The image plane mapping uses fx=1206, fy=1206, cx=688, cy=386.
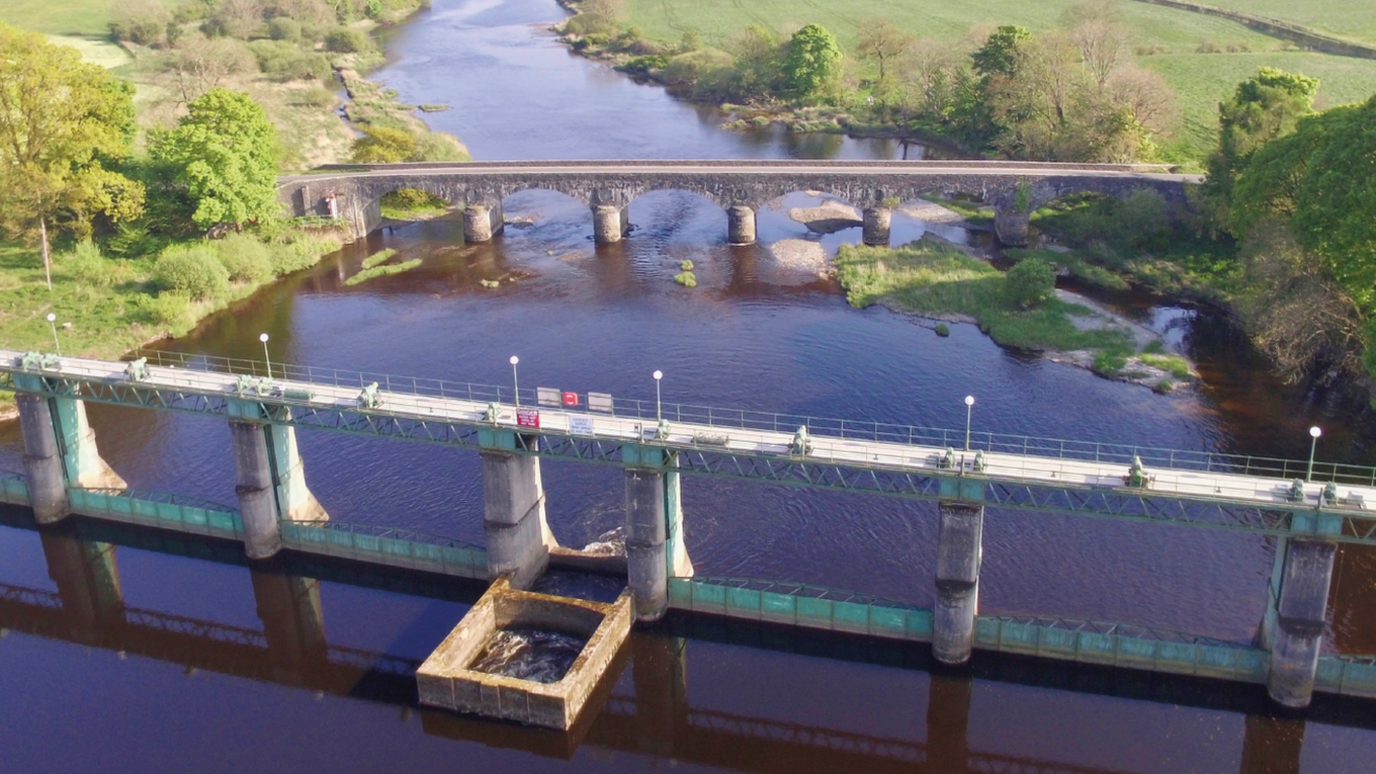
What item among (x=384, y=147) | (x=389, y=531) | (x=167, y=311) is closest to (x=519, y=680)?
(x=389, y=531)

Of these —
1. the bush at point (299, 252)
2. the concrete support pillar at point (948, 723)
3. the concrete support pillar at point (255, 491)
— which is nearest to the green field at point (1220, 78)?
the bush at point (299, 252)

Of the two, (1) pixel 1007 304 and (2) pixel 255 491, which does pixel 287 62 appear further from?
Result: (2) pixel 255 491

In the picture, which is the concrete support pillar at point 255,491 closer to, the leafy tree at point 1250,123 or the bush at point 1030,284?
the bush at point 1030,284

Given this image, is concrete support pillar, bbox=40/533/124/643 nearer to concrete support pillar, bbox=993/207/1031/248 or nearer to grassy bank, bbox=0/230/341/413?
grassy bank, bbox=0/230/341/413

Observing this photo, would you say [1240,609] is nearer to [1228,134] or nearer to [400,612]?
[400,612]

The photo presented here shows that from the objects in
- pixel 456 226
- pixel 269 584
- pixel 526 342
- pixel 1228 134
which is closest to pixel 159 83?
pixel 456 226

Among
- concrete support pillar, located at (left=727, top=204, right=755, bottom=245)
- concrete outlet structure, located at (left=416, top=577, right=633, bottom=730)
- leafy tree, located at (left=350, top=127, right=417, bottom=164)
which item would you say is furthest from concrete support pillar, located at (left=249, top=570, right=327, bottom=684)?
leafy tree, located at (left=350, top=127, right=417, bottom=164)
